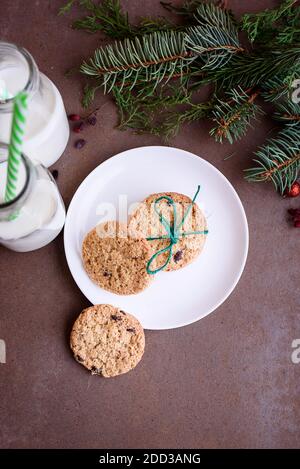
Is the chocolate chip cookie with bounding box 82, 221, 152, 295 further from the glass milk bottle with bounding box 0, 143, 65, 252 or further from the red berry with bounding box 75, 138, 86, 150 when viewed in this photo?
the red berry with bounding box 75, 138, 86, 150

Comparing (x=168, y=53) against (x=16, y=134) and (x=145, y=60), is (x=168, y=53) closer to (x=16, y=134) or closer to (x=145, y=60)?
(x=145, y=60)

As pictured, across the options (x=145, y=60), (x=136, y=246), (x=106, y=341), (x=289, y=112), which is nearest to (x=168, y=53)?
(x=145, y=60)

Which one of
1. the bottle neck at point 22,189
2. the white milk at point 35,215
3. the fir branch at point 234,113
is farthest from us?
the fir branch at point 234,113

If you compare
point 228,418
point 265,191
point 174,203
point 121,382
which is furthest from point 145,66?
point 228,418

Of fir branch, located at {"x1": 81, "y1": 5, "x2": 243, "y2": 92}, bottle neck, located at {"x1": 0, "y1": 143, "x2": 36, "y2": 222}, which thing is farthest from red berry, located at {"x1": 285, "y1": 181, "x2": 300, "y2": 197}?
bottle neck, located at {"x1": 0, "y1": 143, "x2": 36, "y2": 222}

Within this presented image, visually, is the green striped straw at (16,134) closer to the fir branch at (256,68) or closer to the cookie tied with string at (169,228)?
the cookie tied with string at (169,228)

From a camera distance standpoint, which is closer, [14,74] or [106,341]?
[14,74]

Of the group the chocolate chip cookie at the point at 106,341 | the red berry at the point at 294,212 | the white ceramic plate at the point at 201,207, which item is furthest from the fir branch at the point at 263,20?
the chocolate chip cookie at the point at 106,341
